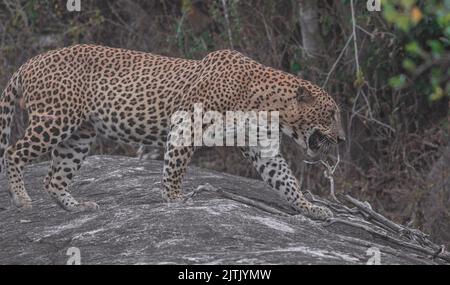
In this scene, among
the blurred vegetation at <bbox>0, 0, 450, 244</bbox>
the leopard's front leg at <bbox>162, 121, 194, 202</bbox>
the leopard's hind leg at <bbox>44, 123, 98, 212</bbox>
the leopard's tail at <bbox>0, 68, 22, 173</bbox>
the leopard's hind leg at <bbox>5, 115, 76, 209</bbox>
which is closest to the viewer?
the leopard's front leg at <bbox>162, 121, 194, 202</bbox>

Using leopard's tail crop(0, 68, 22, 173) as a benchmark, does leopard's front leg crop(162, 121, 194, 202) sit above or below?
below

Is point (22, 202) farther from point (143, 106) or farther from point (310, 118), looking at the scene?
point (310, 118)

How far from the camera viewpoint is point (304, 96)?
10195 mm

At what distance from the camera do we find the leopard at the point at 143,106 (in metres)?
10.1

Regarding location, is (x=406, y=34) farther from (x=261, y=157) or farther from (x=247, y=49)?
(x=261, y=157)

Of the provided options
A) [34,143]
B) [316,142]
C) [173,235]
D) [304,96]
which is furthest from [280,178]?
[34,143]

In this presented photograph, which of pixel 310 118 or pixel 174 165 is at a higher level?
pixel 310 118

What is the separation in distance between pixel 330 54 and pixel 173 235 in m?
7.37

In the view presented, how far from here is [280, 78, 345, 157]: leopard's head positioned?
10.2m

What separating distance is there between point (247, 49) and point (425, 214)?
3.18 m

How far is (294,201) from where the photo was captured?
10500mm

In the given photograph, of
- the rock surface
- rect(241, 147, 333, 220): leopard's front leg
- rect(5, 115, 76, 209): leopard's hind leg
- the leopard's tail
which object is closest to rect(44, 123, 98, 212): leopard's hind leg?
the rock surface

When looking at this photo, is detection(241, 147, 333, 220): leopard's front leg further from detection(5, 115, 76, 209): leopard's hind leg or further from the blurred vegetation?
the blurred vegetation
